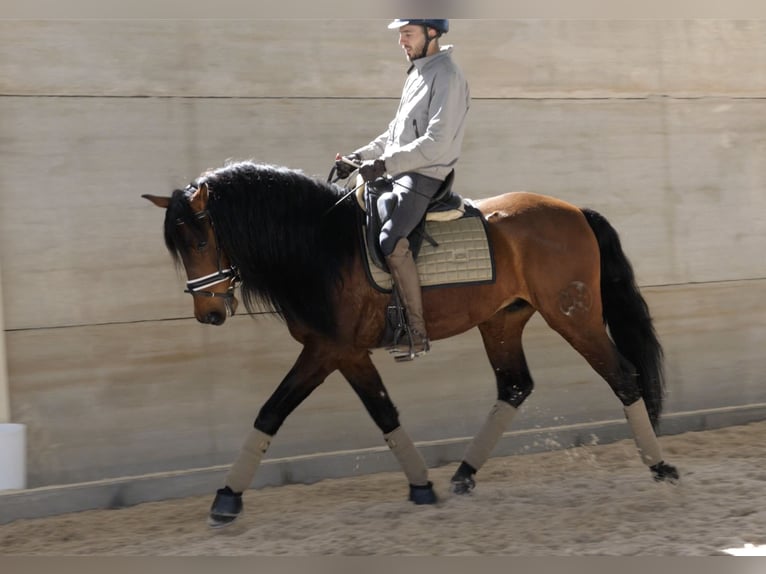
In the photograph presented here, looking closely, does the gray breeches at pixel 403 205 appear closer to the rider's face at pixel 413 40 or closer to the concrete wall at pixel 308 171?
the rider's face at pixel 413 40

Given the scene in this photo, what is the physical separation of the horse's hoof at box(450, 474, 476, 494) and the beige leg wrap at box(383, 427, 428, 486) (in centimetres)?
32

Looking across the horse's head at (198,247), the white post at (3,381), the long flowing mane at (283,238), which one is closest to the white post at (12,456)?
the white post at (3,381)

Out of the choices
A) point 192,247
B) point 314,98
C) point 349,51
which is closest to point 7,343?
point 192,247

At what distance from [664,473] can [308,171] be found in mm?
2954

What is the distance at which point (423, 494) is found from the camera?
565 centimetres

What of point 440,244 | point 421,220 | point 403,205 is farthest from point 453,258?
point 403,205

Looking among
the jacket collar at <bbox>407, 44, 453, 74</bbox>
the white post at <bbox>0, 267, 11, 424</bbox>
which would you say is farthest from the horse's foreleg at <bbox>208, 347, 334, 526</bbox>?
the jacket collar at <bbox>407, 44, 453, 74</bbox>

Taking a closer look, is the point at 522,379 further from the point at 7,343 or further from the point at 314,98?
the point at 7,343

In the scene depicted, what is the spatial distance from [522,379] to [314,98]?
7.68ft

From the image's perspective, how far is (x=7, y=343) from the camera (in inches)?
234

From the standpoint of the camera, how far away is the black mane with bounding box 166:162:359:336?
512 centimetres

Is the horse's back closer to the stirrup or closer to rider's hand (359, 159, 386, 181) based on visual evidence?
the stirrup

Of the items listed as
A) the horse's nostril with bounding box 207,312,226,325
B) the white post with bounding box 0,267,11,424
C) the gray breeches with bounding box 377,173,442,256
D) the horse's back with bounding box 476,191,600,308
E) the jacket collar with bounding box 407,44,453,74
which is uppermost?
the jacket collar with bounding box 407,44,453,74

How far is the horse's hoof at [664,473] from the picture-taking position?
571 centimetres
